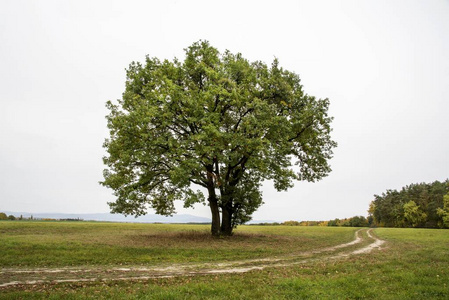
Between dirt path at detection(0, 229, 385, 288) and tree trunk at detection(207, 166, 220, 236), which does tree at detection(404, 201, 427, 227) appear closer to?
tree trunk at detection(207, 166, 220, 236)

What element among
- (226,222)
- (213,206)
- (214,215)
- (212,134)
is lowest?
(226,222)

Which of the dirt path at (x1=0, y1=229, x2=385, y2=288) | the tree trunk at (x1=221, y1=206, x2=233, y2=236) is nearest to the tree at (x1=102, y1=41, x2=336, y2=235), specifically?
the tree trunk at (x1=221, y1=206, x2=233, y2=236)

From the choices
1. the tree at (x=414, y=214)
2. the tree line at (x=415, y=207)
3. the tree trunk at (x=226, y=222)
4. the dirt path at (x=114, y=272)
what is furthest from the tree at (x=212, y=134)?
the tree at (x=414, y=214)

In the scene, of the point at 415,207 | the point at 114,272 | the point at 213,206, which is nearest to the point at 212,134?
the point at 213,206

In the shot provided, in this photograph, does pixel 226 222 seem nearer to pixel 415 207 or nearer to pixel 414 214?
pixel 415 207

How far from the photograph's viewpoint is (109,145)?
1049 inches

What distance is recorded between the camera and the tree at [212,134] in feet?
81.7

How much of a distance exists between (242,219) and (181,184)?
11.0 metres

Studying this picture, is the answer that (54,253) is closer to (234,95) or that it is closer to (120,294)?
(120,294)

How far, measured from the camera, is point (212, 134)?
82.2 feet

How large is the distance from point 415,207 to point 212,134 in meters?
97.6

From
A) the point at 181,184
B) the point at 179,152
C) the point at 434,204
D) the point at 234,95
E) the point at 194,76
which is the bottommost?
the point at 434,204

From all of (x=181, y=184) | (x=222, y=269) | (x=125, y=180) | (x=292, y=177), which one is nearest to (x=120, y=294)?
(x=222, y=269)

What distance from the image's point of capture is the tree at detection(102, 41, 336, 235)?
24891 millimetres
